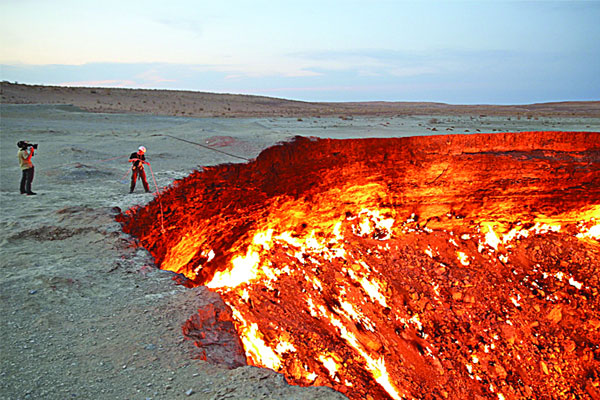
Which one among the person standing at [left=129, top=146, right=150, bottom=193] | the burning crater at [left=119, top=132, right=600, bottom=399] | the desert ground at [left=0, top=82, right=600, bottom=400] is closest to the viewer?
the desert ground at [left=0, top=82, right=600, bottom=400]

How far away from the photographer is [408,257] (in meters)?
11.0

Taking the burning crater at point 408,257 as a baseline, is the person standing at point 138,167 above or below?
above

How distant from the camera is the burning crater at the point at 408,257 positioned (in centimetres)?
767

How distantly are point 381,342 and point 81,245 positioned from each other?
6034mm

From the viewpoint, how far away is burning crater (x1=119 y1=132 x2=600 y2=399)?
7672 millimetres

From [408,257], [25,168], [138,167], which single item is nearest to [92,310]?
[138,167]

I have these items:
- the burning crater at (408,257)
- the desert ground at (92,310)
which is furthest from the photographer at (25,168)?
the burning crater at (408,257)

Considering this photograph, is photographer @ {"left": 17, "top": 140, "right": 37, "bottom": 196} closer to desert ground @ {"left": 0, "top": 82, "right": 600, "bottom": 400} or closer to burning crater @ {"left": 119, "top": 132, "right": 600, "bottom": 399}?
desert ground @ {"left": 0, "top": 82, "right": 600, "bottom": 400}

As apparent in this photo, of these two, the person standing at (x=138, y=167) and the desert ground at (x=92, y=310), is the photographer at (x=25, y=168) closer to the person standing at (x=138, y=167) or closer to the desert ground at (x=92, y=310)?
the desert ground at (x=92, y=310)

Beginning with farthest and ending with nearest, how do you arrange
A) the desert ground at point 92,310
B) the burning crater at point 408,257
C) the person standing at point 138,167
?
the burning crater at point 408,257, the person standing at point 138,167, the desert ground at point 92,310

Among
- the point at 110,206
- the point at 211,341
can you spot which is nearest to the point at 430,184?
the point at 110,206

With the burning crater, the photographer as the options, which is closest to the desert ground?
the photographer

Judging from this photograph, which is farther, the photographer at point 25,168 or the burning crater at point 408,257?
the burning crater at point 408,257

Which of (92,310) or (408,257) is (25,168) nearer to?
(92,310)
